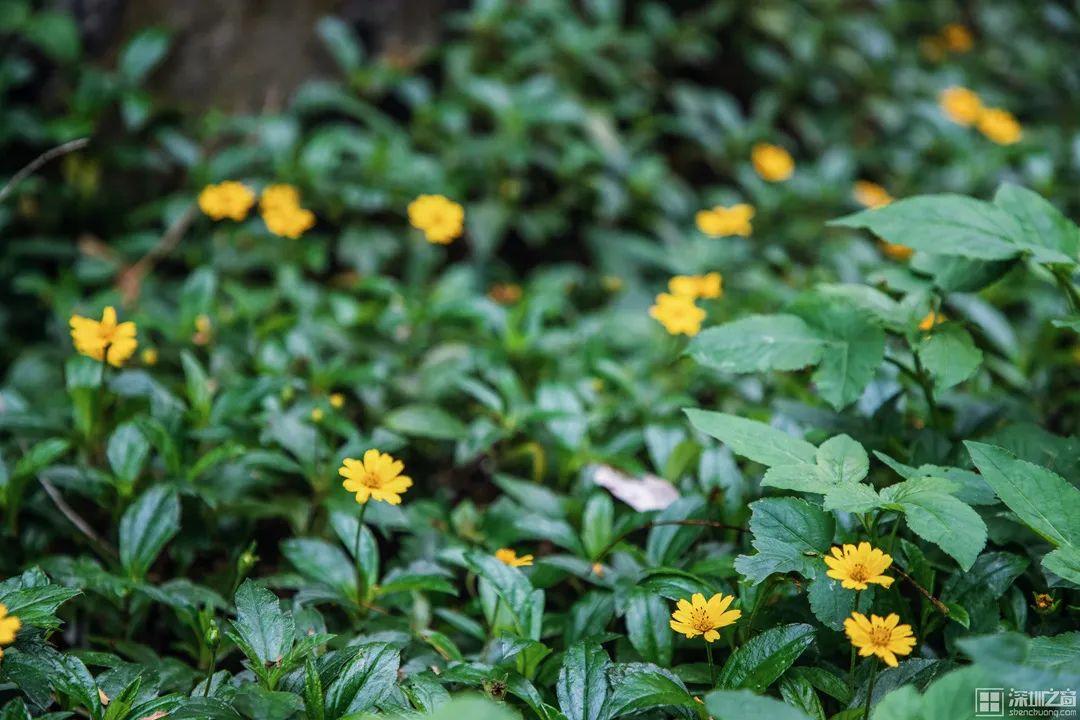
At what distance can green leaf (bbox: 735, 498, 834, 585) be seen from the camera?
1278mm

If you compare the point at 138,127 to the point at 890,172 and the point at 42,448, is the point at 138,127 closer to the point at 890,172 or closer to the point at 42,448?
the point at 42,448

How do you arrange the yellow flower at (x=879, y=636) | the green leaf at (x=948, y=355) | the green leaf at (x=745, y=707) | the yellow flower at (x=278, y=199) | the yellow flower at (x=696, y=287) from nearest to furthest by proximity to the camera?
the green leaf at (x=745, y=707), the yellow flower at (x=879, y=636), the green leaf at (x=948, y=355), the yellow flower at (x=696, y=287), the yellow flower at (x=278, y=199)

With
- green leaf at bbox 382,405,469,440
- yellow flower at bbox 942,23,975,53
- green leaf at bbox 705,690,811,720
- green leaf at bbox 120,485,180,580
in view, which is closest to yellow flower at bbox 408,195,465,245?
green leaf at bbox 382,405,469,440

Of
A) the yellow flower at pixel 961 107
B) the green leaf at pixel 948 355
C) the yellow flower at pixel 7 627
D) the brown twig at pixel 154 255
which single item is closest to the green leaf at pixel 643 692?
the green leaf at pixel 948 355

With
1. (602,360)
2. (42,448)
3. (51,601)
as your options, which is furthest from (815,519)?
(42,448)

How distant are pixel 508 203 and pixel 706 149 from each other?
93cm

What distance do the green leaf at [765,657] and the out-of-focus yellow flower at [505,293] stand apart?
1.57 meters

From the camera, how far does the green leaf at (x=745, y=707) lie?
1061 millimetres

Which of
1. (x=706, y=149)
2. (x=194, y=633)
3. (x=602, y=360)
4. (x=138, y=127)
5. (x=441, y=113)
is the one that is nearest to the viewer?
(x=194, y=633)

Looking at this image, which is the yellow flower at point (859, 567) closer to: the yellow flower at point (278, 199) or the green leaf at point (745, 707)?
the green leaf at point (745, 707)

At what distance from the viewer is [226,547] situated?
5.97 ft

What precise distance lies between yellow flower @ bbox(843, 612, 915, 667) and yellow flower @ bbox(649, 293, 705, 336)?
3.18 feet

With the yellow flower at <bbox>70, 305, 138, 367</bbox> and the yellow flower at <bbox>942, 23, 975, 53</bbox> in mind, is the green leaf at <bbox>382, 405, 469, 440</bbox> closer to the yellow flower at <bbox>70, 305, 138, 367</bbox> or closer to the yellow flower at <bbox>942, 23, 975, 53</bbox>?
the yellow flower at <bbox>70, 305, 138, 367</bbox>
